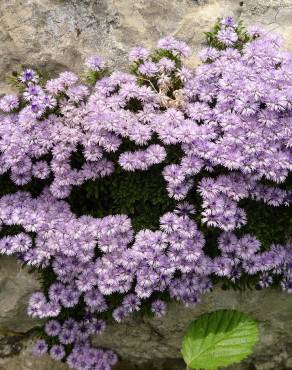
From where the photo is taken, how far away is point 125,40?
512 centimetres

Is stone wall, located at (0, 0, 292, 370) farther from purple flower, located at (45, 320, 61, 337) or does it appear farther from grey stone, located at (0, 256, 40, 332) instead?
purple flower, located at (45, 320, 61, 337)

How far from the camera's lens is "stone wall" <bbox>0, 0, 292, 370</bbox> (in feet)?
16.7

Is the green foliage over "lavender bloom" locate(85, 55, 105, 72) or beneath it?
over

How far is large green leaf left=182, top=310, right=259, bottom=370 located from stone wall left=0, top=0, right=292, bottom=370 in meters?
0.72

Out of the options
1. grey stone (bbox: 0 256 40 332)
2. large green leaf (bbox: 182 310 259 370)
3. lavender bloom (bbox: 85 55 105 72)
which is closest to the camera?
large green leaf (bbox: 182 310 259 370)

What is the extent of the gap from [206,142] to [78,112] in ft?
3.94

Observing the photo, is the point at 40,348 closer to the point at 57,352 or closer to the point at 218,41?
the point at 57,352

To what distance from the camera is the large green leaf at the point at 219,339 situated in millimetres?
4043

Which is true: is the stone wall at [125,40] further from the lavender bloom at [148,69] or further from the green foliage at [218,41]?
the lavender bloom at [148,69]

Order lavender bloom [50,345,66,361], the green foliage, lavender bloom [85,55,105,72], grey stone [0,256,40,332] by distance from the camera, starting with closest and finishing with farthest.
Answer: lavender bloom [85,55,105,72]
the green foliage
grey stone [0,256,40,332]
lavender bloom [50,345,66,361]

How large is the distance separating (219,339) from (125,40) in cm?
293

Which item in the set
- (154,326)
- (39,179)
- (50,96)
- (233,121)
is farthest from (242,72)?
(154,326)

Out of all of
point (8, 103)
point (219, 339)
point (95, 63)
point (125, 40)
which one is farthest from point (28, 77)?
point (219, 339)

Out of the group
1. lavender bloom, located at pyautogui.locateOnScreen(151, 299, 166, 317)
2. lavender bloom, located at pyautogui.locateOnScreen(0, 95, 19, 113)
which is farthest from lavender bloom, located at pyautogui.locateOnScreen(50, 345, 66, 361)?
lavender bloom, located at pyautogui.locateOnScreen(0, 95, 19, 113)
